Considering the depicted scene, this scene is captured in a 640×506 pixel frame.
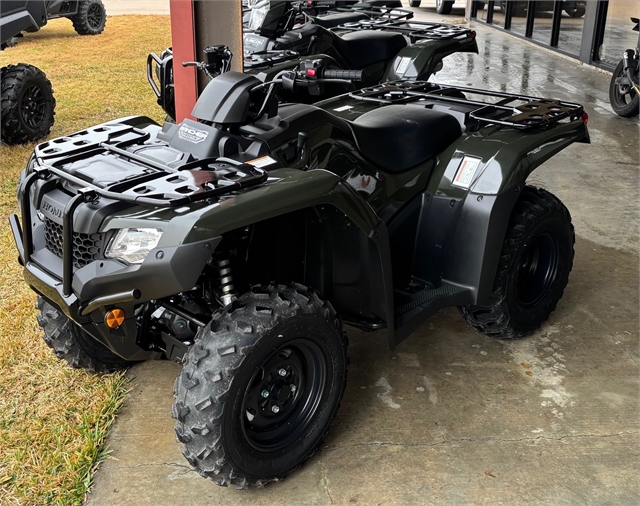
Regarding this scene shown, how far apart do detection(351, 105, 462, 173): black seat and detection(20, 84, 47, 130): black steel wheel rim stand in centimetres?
427

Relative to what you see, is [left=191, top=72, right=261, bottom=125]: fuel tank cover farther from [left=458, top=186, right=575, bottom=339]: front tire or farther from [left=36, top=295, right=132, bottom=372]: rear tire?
[left=458, top=186, right=575, bottom=339]: front tire

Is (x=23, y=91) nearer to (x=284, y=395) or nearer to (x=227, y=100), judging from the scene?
(x=227, y=100)

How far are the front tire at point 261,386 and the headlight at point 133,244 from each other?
1.09 feet

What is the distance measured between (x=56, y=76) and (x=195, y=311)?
26.2 ft

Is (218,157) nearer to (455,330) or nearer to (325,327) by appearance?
A: (325,327)

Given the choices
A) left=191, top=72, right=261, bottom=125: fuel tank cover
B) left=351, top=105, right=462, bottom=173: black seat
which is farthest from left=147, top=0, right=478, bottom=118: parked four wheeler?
left=191, top=72, right=261, bottom=125: fuel tank cover

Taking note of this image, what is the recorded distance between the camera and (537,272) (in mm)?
3447

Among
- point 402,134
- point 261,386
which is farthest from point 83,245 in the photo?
point 402,134

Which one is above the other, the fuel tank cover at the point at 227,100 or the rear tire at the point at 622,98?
the fuel tank cover at the point at 227,100

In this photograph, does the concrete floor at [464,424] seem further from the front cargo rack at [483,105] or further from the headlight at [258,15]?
the headlight at [258,15]

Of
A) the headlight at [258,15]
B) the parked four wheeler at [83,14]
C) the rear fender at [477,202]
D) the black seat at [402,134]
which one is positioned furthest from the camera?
the parked four wheeler at [83,14]

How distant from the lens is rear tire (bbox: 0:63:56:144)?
614 centimetres

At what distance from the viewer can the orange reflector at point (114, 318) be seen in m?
2.13

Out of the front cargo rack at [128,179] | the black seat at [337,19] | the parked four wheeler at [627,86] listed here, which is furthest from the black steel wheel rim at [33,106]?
the parked four wheeler at [627,86]
